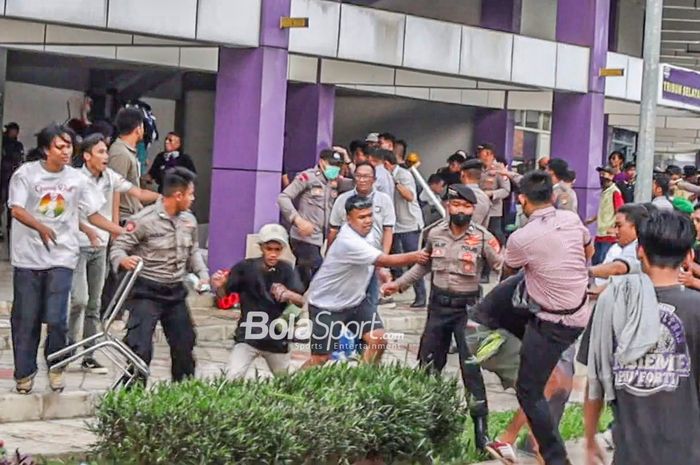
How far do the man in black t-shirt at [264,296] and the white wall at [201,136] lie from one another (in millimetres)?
14287

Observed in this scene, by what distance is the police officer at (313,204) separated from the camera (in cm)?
1503

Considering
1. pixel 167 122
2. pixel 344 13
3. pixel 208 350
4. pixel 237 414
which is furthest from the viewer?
pixel 167 122

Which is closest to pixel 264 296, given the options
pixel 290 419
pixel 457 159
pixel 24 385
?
pixel 24 385

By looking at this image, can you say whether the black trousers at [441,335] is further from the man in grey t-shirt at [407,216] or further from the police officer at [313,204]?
the man in grey t-shirt at [407,216]

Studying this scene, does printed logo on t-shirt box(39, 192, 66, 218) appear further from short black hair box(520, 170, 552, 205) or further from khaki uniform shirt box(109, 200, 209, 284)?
short black hair box(520, 170, 552, 205)

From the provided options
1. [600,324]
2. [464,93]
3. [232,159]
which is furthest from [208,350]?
[464,93]

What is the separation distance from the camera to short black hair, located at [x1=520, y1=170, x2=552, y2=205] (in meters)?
9.01

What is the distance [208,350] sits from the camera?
13727mm

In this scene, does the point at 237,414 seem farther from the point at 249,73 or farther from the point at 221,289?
the point at 249,73

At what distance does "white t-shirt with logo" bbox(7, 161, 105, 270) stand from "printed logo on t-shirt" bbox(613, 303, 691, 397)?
5.36m

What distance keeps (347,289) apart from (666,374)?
471cm

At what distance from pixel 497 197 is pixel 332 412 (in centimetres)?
1049

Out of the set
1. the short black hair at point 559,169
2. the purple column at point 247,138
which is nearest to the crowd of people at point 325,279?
the short black hair at point 559,169

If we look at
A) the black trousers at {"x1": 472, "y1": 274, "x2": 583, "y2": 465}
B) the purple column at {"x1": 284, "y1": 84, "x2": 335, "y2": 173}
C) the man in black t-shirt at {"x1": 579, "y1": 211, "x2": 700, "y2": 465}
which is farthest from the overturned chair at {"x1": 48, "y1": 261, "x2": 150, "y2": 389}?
the purple column at {"x1": 284, "y1": 84, "x2": 335, "y2": 173}
